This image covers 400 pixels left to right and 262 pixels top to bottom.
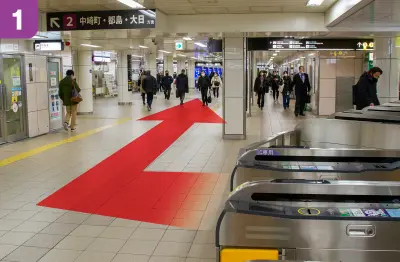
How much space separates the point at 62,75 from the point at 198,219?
29.4 ft

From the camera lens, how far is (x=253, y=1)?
823 centimetres

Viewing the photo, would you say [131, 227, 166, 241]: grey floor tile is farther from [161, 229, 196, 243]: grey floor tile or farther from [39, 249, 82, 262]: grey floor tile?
[39, 249, 82, 262]: grey floor tile

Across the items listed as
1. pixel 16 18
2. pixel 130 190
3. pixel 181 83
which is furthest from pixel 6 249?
pixel 181 83

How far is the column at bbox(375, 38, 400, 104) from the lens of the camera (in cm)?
1120

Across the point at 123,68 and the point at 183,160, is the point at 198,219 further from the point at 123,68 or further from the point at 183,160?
the point at 123,68

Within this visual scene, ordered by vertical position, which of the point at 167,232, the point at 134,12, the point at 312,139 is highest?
the point at 134,12

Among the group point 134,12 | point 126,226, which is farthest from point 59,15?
point 126,226

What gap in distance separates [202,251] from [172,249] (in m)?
0.28

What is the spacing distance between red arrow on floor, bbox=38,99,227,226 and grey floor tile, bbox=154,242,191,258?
1.93 feet

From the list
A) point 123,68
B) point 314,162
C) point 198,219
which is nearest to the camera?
point 314,162

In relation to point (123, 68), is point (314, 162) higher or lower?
lower

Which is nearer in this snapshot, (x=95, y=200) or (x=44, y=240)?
(x=44, y=240)

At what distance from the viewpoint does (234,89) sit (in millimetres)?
10883

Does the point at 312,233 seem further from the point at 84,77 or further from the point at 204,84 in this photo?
the point at 204,84
